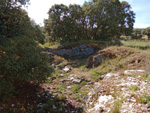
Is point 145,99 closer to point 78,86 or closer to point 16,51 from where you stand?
point 78,86

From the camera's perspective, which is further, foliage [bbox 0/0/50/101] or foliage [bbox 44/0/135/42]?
foliage [bbox 44/0/135/42]

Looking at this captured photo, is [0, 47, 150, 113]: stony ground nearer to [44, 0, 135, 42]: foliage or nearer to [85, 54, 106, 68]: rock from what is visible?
[85, 54, 106, 68]: rock

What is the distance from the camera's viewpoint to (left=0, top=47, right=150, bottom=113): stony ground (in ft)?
11.1

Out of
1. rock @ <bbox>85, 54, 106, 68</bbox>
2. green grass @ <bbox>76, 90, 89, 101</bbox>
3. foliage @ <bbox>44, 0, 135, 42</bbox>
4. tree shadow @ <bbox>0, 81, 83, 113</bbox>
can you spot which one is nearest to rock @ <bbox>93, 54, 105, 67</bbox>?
rock @ <bbox>85, 54, 106, 68</bbox>

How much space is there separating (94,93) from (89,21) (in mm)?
14054

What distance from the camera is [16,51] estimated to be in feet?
14.4

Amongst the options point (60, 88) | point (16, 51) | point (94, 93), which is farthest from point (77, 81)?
point (16, 51)

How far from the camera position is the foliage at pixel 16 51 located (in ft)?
13.7

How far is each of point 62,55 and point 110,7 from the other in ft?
29.6

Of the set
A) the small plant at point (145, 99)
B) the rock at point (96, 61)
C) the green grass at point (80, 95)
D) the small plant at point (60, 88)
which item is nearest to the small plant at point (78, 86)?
the green grass at point (80, 95)

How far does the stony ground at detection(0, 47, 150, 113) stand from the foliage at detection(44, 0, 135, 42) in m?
8.27

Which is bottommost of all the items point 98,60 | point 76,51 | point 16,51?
point 98,60

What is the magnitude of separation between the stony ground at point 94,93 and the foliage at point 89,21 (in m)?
8.27

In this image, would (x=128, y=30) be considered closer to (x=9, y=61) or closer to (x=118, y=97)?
(x=118, y=97)
